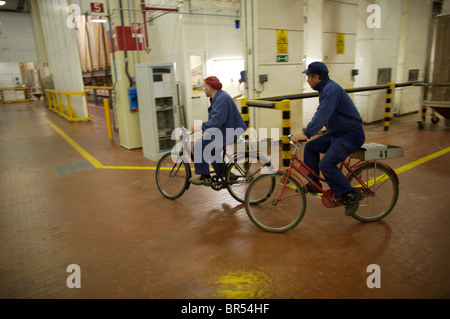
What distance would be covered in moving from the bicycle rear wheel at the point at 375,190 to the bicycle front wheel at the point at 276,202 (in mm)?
677

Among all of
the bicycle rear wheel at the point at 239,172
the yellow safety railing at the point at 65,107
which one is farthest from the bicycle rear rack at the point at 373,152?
the yellow safety railing at the point at 65,107

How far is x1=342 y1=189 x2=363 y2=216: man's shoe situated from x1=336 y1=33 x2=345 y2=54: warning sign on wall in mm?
6476

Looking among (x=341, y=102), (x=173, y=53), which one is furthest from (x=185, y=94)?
(x=341, y=102)

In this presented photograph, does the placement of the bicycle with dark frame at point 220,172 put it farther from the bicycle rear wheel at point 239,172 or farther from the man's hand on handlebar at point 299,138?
the man's hand on handlebar at point 299,138

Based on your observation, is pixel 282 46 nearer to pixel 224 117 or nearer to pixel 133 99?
pixel 133 99

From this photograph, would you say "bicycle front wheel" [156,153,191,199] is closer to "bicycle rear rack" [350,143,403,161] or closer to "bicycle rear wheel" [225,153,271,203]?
"bicycle rear wheel" [225,153,271,203]

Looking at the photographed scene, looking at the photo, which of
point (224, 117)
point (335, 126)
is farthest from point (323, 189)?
point (224, 117)

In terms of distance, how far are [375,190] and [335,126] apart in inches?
37.2

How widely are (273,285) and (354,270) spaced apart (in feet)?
2.61

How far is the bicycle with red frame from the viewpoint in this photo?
3.65 meters

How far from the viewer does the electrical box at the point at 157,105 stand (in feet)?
22.1

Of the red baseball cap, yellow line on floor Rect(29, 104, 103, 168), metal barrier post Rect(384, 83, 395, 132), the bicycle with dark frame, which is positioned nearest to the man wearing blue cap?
the bicycle with dark frame

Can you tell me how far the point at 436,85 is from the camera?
311 inches

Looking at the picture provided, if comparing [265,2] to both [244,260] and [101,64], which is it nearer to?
[244,260]
